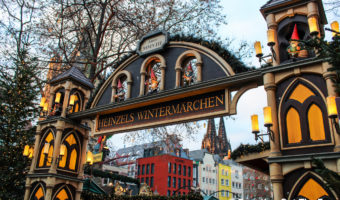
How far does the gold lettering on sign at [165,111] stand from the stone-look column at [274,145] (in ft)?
3.82

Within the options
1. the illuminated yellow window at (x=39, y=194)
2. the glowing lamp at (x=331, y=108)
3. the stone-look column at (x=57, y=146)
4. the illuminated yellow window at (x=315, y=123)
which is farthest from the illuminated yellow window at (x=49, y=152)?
the glowing lamp at (x=331, y=108)

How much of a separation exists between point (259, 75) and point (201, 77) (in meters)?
1.44

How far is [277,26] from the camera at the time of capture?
598cm

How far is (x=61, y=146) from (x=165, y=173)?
42774 millimetres

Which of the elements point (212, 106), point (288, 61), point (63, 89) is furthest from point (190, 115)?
point (63, 89)

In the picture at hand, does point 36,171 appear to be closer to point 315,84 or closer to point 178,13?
point 315,84

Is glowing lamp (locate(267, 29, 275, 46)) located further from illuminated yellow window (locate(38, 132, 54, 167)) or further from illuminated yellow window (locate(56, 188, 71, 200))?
illuminated yellow window (locate(56, 188, 71, 200))

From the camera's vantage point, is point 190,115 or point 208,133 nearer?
point 190,115

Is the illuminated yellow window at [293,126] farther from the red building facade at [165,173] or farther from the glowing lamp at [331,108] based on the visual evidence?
the red building facade at [165,173]

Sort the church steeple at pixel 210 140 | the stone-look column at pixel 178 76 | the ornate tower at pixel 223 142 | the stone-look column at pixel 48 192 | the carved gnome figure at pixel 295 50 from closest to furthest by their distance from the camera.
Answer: the carved gnome figure at pixel 295 50 → the stone-look column at pixel 178 76 → the stone-look column at pixel 48 192 → the church steeple at pixel 210 140 → the ornate tower at pixel 223 142

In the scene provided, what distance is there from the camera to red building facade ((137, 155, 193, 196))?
49312 mm

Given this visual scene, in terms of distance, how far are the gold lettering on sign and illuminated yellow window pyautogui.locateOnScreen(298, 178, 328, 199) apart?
2.37 m

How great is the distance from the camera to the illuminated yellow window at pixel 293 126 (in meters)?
5.04

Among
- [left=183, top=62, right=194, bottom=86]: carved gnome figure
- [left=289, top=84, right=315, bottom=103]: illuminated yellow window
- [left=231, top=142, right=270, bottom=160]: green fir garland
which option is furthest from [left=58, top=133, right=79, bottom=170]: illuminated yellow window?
[left=289, top=84, right=315, bottom=103]: illuminated yellow window
